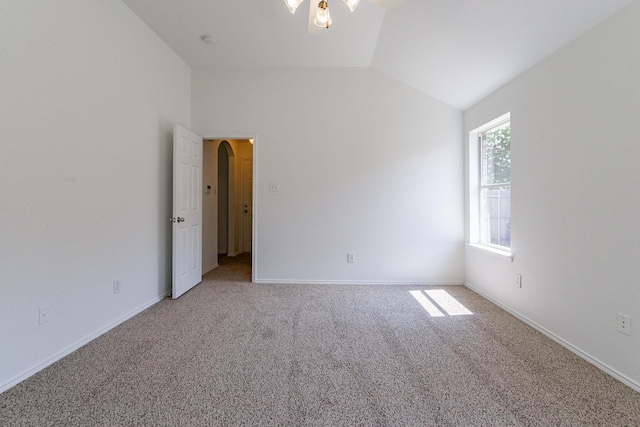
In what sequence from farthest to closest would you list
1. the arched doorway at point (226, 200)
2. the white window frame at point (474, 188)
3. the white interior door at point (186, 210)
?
the arched doorway at point (226, 200)
the white window frame at point (474, 188)
the white interior door at point (186, 210)

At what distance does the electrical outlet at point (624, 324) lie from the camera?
57.5 inches

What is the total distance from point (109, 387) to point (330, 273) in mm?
2268

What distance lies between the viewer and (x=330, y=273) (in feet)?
10.6

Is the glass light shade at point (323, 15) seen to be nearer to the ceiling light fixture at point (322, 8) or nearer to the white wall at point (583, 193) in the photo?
the ceiling light fixture at point (322, 8)

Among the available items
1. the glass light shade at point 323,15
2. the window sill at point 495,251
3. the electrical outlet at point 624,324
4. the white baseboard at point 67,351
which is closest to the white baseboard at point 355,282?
the window sill at point 495,251

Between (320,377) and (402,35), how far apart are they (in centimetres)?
303

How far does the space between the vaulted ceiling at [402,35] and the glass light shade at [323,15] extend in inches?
11.8

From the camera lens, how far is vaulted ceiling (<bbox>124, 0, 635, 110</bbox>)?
1791mm

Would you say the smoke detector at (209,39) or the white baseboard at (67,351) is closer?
the white baseboard at (67,351)

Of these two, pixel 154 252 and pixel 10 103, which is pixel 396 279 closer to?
pixel 154 252

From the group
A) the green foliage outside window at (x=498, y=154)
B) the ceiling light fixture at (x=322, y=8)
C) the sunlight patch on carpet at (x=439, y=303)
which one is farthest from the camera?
the green foliage outside window at (x=498, y=154)

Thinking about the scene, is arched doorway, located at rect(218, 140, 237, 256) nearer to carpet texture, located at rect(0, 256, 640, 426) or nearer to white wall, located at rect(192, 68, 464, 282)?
white wall, located at rect(192, 68, 464, 282)

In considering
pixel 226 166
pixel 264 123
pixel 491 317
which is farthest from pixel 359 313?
pixel 226 166

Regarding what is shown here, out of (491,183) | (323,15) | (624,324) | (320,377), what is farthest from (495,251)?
(323,15)
